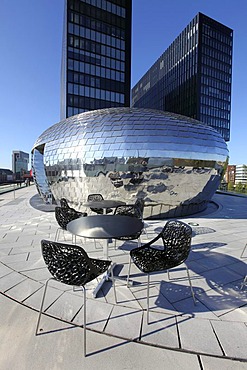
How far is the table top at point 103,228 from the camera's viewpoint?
289cm

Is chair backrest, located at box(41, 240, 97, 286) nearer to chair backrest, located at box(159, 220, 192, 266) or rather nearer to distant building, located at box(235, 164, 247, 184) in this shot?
chair backrest, located at box(159, 220, 192, 266)

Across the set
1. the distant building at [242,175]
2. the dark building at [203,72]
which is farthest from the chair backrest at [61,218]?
the distant building at [242,175]

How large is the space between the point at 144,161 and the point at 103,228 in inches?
218

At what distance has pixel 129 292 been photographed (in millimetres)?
3025

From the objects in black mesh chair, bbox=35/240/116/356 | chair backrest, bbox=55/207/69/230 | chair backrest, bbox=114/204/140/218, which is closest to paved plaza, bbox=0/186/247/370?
black mesh chair, bbox=35/240/116/356

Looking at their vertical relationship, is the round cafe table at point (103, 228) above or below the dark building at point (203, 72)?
below

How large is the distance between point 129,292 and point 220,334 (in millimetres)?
1274

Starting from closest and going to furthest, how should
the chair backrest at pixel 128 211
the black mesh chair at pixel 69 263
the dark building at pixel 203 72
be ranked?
the black mesh chair at pixel 69 263 → the chair backrest at pixel 128 211 → the dark building at pixel 203 72

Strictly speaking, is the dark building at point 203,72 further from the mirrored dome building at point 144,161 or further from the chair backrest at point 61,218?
the chair backrest at point 61,218

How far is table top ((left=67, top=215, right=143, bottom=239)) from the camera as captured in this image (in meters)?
2.89

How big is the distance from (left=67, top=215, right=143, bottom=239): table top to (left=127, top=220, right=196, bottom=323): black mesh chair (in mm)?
336

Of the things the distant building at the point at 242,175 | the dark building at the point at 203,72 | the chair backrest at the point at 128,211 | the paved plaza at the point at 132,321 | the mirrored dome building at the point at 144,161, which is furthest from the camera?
the distant building at the point at 242,175

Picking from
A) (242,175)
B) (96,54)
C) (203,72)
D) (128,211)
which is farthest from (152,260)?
(242,175)

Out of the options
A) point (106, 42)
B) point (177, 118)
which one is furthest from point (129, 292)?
point (106, 42)
